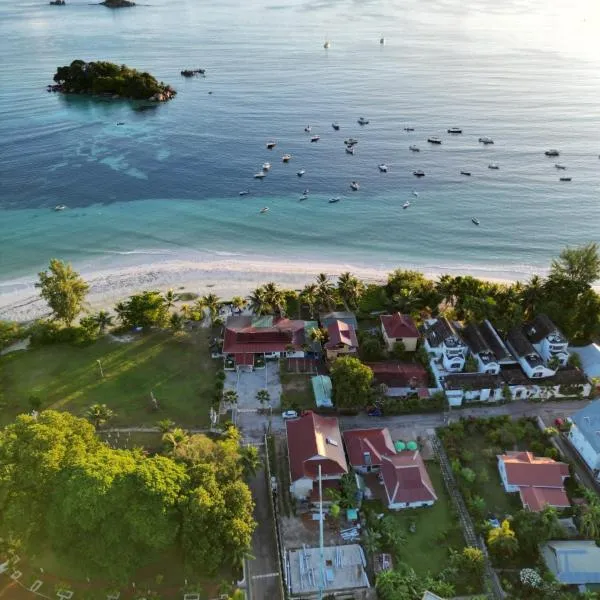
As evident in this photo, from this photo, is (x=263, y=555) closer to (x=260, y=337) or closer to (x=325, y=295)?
(x=260, y=337)

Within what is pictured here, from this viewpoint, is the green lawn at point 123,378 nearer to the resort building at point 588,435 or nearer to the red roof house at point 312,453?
the red roof house at point 312,453

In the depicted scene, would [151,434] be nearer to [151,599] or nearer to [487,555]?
[151,599]

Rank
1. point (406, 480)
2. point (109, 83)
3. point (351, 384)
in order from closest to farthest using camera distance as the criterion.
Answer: point (406, 480) → point (351, 384) → point (109, 83)

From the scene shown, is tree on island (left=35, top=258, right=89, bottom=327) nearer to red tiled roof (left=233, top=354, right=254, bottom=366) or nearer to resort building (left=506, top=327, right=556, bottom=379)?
red tiled roof (left=233, top=354, right=254, bottom=366)

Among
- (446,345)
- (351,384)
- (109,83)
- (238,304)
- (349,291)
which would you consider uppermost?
(109,83)

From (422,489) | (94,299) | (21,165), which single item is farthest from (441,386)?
(21,165)

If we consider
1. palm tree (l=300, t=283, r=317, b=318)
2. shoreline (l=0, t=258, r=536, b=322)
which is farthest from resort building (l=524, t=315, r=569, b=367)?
palm tree (l=300, t=283, r=317, b=318)

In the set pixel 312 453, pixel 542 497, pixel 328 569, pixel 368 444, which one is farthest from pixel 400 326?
pixel 328 569
